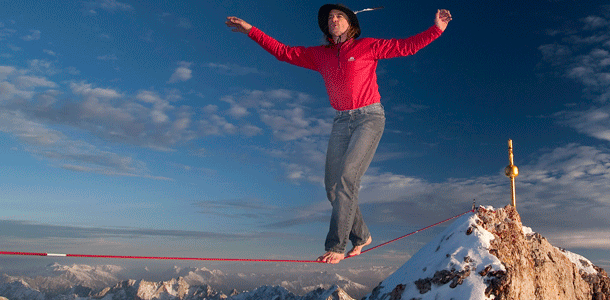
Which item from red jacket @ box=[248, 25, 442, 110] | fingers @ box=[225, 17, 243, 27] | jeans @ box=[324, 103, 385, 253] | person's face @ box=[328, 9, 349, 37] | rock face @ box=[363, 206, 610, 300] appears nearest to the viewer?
rock face @ box=[363, 206, 610, 300]

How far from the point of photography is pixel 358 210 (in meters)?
8.89

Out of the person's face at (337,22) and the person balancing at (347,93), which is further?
the person's face at (337,22)

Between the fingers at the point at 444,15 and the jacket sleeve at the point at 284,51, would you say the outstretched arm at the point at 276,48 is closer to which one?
the jacket sleeve at the point at 284,51

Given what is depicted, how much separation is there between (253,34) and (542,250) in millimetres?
8581

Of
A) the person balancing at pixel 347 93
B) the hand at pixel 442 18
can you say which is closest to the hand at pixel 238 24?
the person balancing at pixel 347 93

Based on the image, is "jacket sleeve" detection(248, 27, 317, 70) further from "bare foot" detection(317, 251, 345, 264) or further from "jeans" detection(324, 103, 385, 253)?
"bare foot" detection(317, 251, 345, 264)

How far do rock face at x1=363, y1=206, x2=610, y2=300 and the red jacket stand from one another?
359 cm

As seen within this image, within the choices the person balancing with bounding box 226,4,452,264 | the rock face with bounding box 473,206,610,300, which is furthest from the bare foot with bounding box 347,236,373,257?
the rock face with bounding box 473,206,610,300

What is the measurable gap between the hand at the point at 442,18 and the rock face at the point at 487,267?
4200 millimetres

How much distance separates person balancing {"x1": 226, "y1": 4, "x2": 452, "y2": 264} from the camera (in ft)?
26.3

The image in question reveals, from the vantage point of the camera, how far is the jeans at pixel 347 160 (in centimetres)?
801

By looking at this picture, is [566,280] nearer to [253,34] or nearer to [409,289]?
[409,289]

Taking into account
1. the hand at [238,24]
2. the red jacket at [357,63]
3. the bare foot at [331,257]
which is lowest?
the bare foot at [331,257]

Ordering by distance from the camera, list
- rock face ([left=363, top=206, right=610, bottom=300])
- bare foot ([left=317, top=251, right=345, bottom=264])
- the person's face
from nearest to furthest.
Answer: rock face ([left=363, top=206, right=610, bottom=300]), bare foot ([left=317, top=251, right=345, bottom=264]), the person's face
